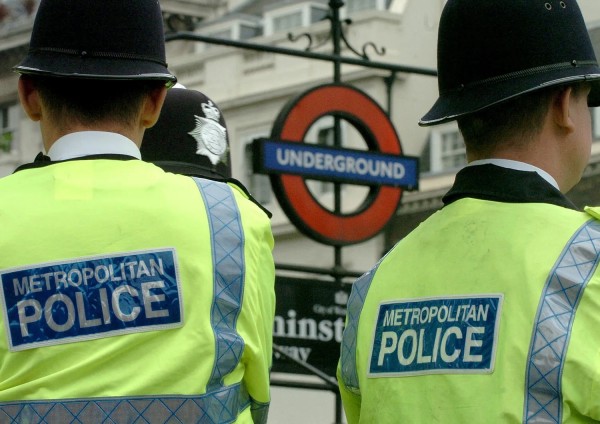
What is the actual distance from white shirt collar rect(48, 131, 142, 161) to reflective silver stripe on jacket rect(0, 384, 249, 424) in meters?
0.57

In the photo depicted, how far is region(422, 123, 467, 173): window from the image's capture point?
31.2 m

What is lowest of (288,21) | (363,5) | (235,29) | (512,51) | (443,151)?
(443,151)

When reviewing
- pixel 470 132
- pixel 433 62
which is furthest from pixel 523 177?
pixel 433 62

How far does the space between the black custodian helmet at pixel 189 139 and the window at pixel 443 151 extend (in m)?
26.5

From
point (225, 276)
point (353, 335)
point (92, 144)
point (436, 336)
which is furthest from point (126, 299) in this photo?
point (436, 336)

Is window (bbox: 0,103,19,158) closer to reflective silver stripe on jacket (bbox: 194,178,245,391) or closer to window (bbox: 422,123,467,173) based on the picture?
window (bbox: 422,123,467,173)

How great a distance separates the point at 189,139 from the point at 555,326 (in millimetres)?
1632

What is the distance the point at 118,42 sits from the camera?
3.63 meters

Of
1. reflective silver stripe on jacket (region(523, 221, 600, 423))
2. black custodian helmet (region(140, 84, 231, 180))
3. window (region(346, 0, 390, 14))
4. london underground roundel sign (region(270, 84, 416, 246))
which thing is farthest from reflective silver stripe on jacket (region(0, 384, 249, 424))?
window (region(346, 0, 390, 14))

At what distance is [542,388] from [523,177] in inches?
19.4

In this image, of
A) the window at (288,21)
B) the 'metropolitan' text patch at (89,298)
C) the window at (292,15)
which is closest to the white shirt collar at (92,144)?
the 'metropolitan' text patch at (89,298)

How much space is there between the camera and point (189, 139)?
459cm

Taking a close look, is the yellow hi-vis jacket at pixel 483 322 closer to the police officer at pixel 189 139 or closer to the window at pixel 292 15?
the police officer at pixel 189 139

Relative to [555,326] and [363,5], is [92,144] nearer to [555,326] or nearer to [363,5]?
[555,326]
